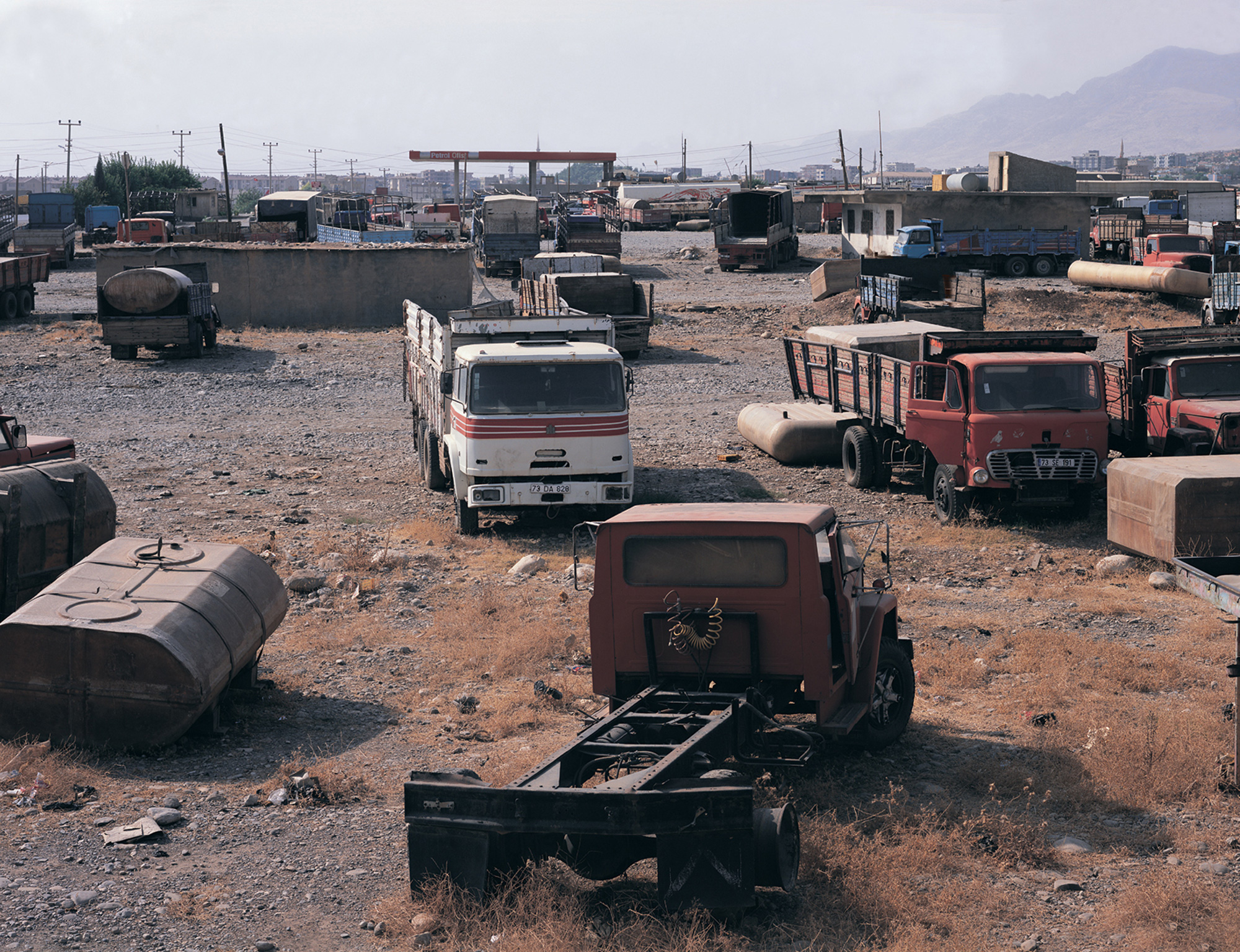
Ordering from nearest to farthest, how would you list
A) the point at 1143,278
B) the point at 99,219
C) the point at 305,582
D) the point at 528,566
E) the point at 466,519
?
the point at 305,582, the point at 528,566, the point at 466,519, the point at 1143,278, the point at 99,219

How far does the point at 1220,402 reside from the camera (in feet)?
47.9

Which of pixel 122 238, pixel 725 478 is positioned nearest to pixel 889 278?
pixel 725 478

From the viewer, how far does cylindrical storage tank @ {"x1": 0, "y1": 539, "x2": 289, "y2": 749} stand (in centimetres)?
809

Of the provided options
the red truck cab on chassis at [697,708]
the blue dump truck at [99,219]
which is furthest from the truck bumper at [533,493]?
the blue dump truck at [99,219]

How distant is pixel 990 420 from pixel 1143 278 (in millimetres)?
24753

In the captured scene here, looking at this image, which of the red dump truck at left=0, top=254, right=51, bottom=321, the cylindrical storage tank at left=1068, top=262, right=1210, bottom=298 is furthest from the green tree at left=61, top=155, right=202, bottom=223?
the cylindrical storage tank at left=1068, top=262, right=1210, bottom=298

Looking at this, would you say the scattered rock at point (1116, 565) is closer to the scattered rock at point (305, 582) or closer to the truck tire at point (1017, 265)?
the scattered rock at point (305, 582)

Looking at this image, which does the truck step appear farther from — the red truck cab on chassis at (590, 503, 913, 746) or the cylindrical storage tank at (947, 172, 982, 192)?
the cylindrical storage tank at (947, 172, 982, 192)

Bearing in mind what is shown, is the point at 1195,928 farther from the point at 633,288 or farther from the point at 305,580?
the point at 633,288

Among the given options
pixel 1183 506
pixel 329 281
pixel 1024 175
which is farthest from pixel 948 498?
pixel 1024 175

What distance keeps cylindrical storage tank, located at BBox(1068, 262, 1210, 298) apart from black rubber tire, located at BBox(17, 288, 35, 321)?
32380 mm

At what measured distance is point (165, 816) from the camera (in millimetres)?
7332

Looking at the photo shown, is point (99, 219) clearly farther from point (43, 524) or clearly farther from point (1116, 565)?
point (1116, 565)

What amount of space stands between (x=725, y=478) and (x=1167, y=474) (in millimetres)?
7034
